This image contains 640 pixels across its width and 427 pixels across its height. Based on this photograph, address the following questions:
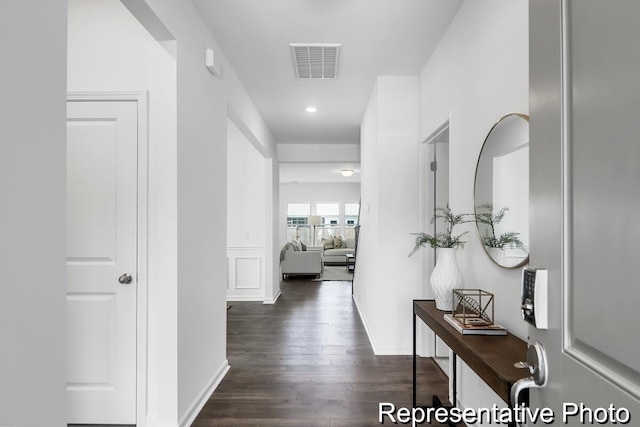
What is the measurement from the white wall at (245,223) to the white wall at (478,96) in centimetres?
370

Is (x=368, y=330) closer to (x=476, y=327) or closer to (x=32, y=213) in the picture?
(x=476, y=327)

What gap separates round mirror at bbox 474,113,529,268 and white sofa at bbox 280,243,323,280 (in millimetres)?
6237

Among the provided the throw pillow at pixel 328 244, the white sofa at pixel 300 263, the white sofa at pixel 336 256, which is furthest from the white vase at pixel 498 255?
the throw pillow at pixel 328 244

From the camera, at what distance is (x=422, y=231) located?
11.1ft

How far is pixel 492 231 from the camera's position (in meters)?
1.81

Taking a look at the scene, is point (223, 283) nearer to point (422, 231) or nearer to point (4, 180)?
point (422, 231)

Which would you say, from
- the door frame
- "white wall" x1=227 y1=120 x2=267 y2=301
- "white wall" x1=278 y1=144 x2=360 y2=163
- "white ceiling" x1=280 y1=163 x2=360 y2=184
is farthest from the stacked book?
"white ceiling" x1=280 y1=163 x2=360 y2=184

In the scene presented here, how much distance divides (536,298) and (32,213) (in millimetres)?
1103

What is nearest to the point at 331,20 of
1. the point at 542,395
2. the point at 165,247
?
the point at 165,247

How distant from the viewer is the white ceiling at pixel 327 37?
2340 mm

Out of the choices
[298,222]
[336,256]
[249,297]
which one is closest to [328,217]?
[298,222]

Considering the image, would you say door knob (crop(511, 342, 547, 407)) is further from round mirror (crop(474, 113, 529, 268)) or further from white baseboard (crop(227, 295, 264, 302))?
white baseboard (crop(227, 295, 264, 302))

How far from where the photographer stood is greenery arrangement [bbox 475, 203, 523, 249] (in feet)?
5.37

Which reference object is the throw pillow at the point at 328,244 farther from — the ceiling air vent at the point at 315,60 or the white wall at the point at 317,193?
the ceiling air vent at the point at 315,60
